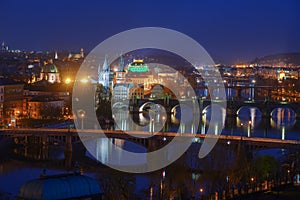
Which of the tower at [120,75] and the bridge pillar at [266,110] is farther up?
the tower at [120,75]

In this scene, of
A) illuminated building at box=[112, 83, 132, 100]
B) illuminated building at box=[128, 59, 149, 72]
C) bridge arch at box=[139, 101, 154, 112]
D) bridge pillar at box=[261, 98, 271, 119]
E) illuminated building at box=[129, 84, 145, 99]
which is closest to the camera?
bridge pillar at box=[261, 98, 271, 119]

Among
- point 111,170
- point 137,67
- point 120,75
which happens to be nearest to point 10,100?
point 111,170

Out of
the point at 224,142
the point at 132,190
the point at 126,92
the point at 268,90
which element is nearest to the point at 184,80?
the point at 268,90

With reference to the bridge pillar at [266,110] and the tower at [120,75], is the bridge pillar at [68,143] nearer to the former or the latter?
the bridge pillar at [266,110]

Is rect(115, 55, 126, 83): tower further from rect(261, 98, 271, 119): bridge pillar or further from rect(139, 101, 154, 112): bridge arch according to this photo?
rect(261, 98, 271, 119): bridge pillar

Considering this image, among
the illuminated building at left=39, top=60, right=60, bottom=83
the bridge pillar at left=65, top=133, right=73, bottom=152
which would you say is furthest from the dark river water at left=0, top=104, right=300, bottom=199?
the illuminated building at left=39, top=60, right=60, bottom=83

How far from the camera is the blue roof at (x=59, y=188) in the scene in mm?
4699

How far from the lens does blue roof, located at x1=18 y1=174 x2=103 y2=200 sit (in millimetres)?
4699

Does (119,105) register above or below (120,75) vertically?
below

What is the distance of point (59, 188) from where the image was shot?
15.6 feet

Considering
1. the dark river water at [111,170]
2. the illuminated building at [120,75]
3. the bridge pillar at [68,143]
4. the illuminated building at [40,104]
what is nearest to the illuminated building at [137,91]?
the illuminated building at [120,75]

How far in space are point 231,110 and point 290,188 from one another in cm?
1287

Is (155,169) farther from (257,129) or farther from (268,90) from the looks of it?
(268,90)

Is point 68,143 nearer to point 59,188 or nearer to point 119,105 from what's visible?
point 59,188
